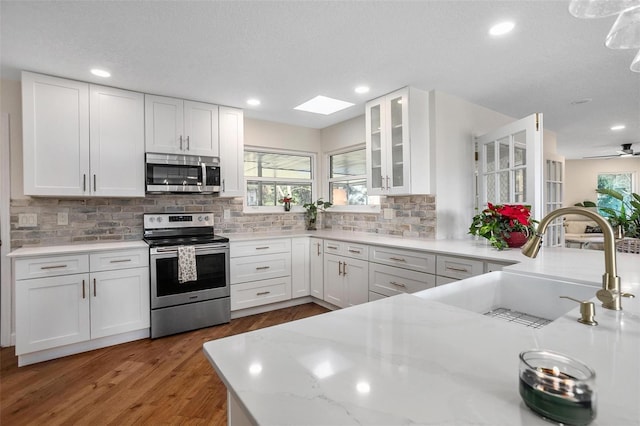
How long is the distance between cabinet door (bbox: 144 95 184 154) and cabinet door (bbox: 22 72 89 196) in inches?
19.8

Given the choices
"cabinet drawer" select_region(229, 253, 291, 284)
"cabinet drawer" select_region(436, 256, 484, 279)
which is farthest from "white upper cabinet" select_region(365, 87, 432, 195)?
"cabinet drawer" select_region(229, 253, 291, 284)

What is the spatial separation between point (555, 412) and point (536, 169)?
9.18ft

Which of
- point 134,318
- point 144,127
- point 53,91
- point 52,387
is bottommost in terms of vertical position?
point 52,387

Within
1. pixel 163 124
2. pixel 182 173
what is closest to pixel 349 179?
pixel 182 173

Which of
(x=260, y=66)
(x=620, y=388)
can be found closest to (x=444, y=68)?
(x=260, y=66)

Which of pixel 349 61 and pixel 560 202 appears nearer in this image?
pixel 349 61

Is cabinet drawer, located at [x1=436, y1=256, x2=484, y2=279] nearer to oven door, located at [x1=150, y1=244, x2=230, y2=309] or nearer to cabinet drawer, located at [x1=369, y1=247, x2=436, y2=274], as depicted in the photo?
cabinet drawer, located at [x1=369, y1=247, x2=436, y2=274]

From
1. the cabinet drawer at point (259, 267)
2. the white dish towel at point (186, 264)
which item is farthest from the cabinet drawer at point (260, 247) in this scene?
the white dish towel at point (186, 264)

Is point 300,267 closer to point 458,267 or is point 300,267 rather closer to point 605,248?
point 458,267

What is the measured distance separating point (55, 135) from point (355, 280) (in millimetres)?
3068

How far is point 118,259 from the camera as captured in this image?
279 centimetres

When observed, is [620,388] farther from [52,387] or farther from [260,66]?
[52,387]

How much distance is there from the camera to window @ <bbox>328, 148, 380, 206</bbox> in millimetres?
4273

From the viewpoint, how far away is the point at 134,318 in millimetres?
2850
